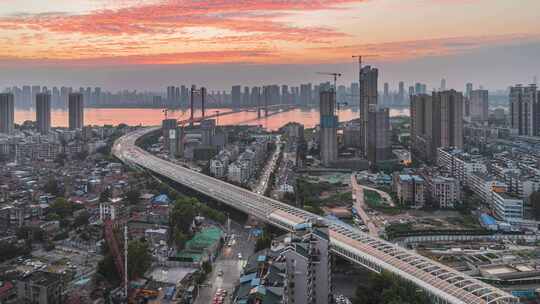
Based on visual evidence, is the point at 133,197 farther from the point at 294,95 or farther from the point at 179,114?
the point at 294,95

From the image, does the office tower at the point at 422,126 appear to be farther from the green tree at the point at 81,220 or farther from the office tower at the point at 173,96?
the office tower at the point at 173,96

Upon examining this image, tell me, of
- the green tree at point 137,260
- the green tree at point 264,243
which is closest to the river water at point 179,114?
the green tree at point 264,243

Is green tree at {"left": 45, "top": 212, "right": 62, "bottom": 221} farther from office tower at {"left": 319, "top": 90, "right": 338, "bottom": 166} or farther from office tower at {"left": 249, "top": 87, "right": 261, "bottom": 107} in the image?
office tower at {"left": 249, "top": 87, "right": 261, "bottom": 107}

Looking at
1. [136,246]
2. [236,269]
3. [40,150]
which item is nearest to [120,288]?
[136,246]

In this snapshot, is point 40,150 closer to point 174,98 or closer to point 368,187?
point 368,187

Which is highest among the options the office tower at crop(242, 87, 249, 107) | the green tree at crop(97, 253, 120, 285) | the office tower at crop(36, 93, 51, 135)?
the office tower at crop(242, 87, 249, 107)

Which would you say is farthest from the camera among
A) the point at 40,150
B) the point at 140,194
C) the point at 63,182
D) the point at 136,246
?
the point at 40,150

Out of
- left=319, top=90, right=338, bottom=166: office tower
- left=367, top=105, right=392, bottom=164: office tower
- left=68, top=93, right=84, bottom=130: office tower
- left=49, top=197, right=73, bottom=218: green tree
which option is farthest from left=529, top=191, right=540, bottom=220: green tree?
left=68, top=93, right=84, bottom=130: office tower

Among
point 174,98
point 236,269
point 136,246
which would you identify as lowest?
point 236,269
